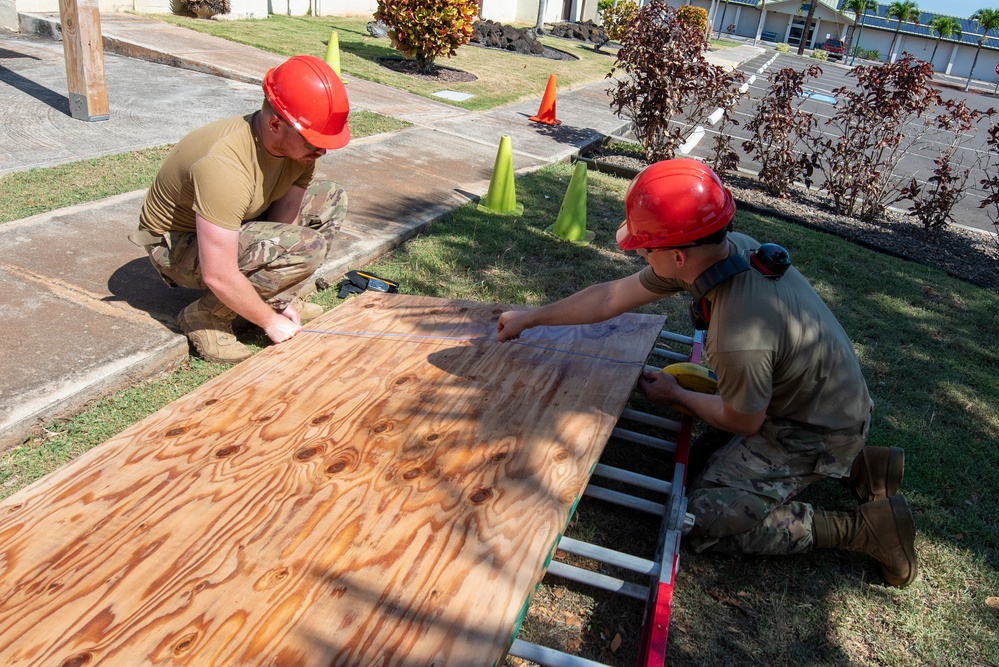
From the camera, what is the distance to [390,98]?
9805 mm

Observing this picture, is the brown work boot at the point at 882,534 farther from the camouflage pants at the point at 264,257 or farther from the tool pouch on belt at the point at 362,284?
the tool pouch on belt at the point at 362,284

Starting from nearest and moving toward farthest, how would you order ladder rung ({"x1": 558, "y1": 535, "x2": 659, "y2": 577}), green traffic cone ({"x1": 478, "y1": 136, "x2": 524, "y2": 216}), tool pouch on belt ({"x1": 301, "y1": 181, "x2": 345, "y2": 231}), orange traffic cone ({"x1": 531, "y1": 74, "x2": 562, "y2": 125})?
ladder rung ({"x1": 558, "y1": 535, "x2": 659, "y2": 577})
tool pouch on belt ({"x1": 301, "y1": 181, "x2": 345, "y2": 231})
green traffic cone ({"x1": 478, "y1": 136, "x2": 524, "y2": 216})
orange traffic cone ({"x1": 531, "y1": 74, "x2": 562, "y2": 125})

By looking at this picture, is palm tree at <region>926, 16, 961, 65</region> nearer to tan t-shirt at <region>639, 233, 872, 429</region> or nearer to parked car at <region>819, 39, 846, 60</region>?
parked car at <region>819, 39, 846, 60</region>

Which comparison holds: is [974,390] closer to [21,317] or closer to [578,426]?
[578,426]

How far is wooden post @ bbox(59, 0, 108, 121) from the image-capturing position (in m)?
6.28

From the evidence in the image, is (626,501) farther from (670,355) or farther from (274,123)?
(274,123)

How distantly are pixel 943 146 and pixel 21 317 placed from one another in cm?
1812

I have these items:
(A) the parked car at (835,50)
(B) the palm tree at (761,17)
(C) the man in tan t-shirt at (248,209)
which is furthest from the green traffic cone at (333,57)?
(B) the palm tree at (761,17)

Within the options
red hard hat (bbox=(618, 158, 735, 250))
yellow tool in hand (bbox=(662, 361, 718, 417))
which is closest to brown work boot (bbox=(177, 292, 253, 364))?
red hard hat (bbox=(618, 158, 735, 250))

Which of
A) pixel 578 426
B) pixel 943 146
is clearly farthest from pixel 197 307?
pixel 943 146

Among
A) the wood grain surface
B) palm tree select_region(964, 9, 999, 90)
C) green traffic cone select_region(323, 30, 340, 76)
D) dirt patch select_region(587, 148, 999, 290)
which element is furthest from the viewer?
palm tree select_region(964, 9, 999, 90)

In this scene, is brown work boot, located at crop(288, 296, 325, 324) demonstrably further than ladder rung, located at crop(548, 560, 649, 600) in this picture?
Yes

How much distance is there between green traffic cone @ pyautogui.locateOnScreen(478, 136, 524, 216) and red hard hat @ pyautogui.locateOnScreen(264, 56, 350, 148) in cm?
300

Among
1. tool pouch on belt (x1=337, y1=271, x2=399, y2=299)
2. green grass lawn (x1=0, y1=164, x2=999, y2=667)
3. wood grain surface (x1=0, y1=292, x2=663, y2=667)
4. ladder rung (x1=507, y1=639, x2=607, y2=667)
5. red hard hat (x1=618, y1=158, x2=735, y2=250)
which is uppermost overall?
red hard hat (x1=618, y1=158, x2=735, y2=250)
